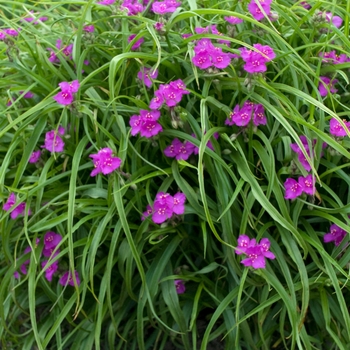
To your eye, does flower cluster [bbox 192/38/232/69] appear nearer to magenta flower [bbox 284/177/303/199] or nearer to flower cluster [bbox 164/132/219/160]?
flower cluster [bbox 164/132/219/160]

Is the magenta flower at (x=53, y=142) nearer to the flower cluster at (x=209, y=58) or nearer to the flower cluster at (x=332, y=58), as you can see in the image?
the flower cluster at (x=209, y=58)

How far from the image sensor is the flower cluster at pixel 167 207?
4.64 feet

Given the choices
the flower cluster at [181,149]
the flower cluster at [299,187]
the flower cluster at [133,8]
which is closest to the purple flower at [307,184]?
the flower cluster at [299,187]

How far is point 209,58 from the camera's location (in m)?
1.43

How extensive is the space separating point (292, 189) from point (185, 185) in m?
0.30

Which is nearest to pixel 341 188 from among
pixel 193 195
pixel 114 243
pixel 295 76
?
pixel 295 76

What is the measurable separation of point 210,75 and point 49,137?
53 centimetres

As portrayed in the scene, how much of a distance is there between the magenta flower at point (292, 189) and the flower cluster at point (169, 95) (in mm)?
381

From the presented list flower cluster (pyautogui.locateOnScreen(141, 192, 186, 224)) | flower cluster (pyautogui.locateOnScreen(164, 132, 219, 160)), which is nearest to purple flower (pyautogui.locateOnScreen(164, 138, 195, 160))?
flower cluster (pyautogui.locateOnScreen(164, 132, 219, 160))

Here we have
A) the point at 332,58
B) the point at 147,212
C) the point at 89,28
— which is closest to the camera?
the point at 147,212

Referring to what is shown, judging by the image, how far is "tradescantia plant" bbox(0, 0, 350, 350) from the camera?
1.40 meters

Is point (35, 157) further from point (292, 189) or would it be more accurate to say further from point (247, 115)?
point (292, 189)

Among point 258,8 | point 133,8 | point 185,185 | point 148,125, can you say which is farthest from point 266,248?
point 133,8

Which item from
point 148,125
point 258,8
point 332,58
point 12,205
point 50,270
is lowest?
point 50,270
